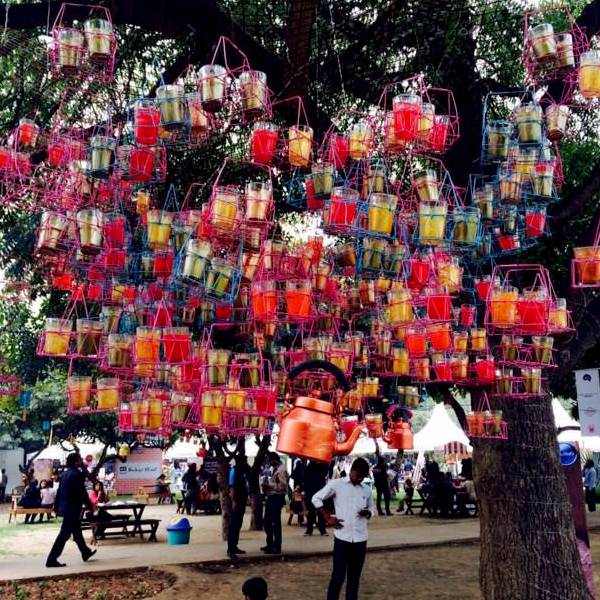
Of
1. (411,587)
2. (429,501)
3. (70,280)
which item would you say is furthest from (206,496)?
(70,280)

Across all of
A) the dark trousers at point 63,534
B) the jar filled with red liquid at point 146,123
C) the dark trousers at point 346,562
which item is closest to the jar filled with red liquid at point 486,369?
the dark trousers at point 346,562

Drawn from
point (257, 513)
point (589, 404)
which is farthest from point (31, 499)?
point (589, 404)

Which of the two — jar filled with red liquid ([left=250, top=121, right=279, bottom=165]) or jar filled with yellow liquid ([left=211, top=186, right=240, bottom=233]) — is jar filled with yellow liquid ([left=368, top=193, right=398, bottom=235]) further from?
jar filled with yellow liquid ([left=211, top=186, right=240, bottom=233])

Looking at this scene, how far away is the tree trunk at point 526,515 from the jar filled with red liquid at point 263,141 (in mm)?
3167

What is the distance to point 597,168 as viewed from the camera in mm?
6387

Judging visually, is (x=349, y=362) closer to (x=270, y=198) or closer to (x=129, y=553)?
(x=270, y=198)

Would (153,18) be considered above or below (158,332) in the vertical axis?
above

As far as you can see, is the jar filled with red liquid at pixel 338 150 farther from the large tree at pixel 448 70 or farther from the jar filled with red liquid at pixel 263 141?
the large tree at pixel 448 70

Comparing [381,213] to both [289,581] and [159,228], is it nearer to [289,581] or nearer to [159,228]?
[159,228]

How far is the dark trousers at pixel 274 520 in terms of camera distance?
1078cm

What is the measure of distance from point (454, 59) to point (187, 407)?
13.5ft

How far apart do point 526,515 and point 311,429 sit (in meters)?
3.23

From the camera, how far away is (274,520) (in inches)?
430

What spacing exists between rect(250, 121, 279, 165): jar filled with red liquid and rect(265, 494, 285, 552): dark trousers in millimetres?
7124
